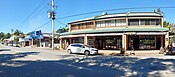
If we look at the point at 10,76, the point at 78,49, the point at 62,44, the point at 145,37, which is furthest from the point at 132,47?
the point at 10,76

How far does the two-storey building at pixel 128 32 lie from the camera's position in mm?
Result: 37281

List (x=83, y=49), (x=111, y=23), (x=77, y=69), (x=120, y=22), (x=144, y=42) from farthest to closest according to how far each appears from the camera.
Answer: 1. (x=111, y=23)
2. (x=144, y=42)
3. (x=120, y=22)
4. (x=83, y=49)
5. (x=77, y=69)

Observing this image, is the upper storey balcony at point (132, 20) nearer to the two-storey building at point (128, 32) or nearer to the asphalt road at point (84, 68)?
the two-storey building at point (128, 32)

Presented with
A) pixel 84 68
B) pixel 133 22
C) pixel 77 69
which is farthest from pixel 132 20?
Answer: pixel 77 69

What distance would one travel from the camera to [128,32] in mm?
37281

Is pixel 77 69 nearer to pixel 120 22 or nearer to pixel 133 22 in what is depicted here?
pixel 133 22

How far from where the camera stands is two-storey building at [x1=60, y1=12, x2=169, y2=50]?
1468 inches

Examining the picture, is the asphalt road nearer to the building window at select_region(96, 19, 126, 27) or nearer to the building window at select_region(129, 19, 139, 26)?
the building window at select_region(129, 19, 139, 26)

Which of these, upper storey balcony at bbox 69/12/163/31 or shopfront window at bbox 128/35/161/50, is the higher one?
upper storey balcony at bbox 69/12/163/31

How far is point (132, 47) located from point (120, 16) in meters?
5.41

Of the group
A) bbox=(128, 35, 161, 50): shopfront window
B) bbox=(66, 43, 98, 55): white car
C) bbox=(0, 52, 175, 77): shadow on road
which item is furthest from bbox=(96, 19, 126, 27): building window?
bbox=(0, 52, 175, 77): shadow on road

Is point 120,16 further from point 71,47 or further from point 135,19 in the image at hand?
point 71,47

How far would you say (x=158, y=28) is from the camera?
38.0m

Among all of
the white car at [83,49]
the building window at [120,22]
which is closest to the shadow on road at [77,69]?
the white car at [83,49]
